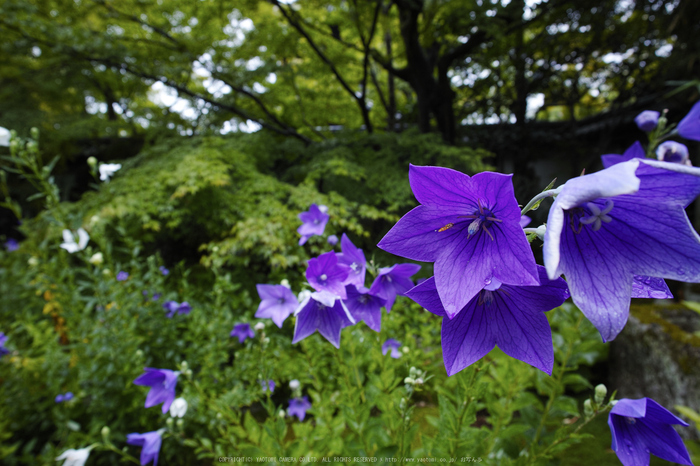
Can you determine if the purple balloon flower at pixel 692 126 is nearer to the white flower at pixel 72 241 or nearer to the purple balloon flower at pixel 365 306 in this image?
the purple balloon flower at pixel 365 306

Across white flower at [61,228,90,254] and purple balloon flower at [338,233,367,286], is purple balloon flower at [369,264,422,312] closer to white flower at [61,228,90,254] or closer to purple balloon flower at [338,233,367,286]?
purple balloon flower at [338,233,367,286]

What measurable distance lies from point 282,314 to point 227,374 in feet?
2.66

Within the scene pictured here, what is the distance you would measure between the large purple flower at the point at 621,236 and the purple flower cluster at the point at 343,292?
43 centimetres

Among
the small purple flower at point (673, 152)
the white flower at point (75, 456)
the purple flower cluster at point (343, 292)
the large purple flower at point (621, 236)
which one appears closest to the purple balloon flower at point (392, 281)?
the purple flower cluster at point (343, 292)

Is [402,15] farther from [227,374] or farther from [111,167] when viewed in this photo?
[227,374]

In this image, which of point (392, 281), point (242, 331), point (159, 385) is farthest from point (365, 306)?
point (242, 331)

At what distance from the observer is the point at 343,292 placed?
76 centimetres

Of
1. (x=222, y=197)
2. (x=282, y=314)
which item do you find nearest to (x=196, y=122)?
(x=222, y=197)

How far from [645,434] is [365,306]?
26.6 inches

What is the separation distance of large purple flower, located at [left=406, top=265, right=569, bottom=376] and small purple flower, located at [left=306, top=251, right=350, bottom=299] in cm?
34

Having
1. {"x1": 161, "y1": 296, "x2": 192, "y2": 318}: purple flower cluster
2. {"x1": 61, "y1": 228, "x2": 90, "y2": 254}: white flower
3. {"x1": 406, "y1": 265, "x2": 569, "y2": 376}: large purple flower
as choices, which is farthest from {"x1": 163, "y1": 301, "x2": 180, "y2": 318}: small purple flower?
{"x1": 406, "y1": 265, "x2": 569, "y2": 376}: large purple flower

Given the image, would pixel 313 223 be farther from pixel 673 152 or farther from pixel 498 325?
pixel 673 152

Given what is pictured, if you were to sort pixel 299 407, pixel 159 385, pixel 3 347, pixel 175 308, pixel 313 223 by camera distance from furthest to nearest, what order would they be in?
1. pixel 3 347
2. pixel 175 308
3. pixel 299 407
4. pixel 313 223
5. pixel 159 385

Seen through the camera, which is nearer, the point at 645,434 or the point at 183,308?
the point at 645,434
